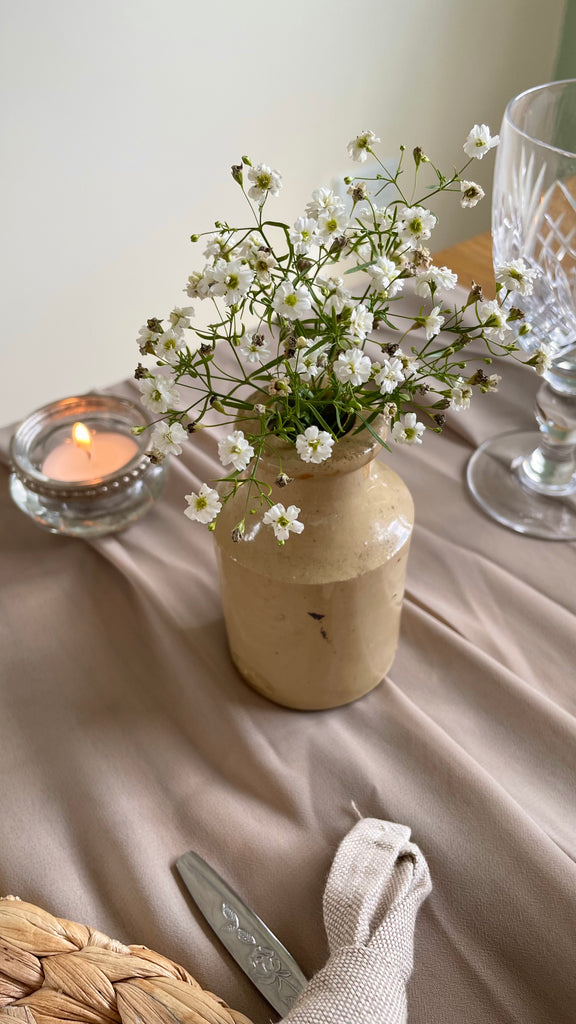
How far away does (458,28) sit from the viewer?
4.93 feet

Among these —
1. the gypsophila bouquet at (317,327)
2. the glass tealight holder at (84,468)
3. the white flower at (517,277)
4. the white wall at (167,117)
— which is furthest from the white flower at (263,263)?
the white wall at (167,117)

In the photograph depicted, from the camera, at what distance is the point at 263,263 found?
1.13 ft

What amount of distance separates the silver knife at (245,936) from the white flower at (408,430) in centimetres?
25

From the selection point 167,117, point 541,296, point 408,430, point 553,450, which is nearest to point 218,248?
point 408,430

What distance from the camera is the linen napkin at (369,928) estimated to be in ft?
1.14

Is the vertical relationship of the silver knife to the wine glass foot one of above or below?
below

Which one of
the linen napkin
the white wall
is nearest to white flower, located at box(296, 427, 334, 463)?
the linen napkin

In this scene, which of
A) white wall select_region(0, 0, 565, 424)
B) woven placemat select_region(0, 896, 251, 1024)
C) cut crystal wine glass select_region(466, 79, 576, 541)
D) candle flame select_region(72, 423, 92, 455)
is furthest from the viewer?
white wall select_region(0, 0, 565, 424)

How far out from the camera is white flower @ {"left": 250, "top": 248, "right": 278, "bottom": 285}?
0.34 m

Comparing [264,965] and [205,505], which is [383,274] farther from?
[264,965]

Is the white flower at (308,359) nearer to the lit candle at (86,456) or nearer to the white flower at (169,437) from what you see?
the white flower at (169,437)

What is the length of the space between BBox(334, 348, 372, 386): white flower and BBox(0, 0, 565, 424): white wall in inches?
42.8

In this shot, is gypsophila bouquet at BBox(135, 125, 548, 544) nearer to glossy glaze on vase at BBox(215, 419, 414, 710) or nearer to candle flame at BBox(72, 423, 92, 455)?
glossy glaze on vase at BBox(215, 419, 414, 710)

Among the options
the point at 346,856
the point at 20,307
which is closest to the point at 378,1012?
the point at 346,856
